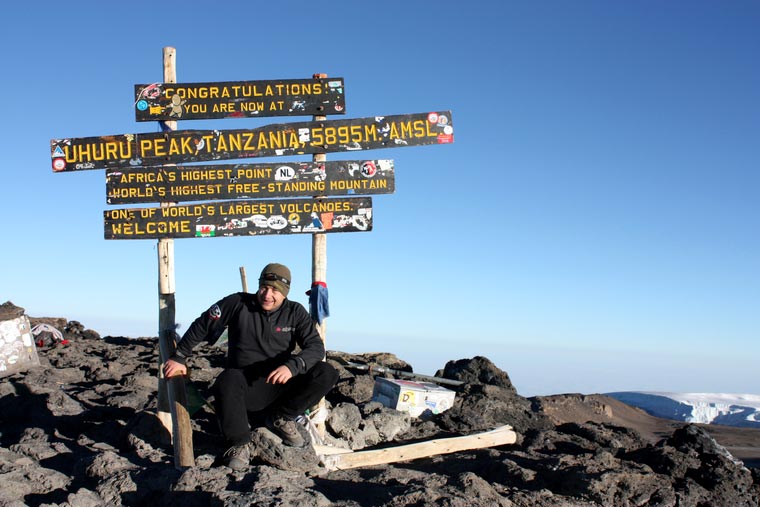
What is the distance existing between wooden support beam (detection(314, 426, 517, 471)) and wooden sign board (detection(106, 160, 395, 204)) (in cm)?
250

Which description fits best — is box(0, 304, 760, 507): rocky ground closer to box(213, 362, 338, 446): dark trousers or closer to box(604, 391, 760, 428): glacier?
box(213, 362, 338, 446): dark trousers

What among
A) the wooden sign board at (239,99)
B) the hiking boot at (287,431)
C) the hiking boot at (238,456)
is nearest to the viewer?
the hiking boot at (238,456)

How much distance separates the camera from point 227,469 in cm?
505

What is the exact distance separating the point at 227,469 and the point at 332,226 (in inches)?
114

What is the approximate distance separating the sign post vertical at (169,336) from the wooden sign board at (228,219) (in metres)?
0.15

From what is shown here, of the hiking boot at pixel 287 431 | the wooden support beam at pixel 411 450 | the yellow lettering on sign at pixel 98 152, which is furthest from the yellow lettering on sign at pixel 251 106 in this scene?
the wooden support beam at pixel 411 450

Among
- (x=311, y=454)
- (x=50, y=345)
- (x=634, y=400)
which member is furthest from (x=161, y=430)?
(x=634, y=400)

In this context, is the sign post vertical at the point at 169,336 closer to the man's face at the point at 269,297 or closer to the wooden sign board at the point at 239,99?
the wooden sign board at the point at 239,99

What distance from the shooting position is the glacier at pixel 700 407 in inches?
642

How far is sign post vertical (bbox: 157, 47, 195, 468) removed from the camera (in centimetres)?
596

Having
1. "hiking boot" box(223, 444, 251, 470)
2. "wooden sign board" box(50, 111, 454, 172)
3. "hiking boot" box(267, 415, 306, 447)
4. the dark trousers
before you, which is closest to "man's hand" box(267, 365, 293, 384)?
the dark trousers

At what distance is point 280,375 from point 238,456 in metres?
0.68

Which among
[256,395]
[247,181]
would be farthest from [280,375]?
[247,181]

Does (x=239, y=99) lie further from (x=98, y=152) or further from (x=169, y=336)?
(x=169, y=336)
